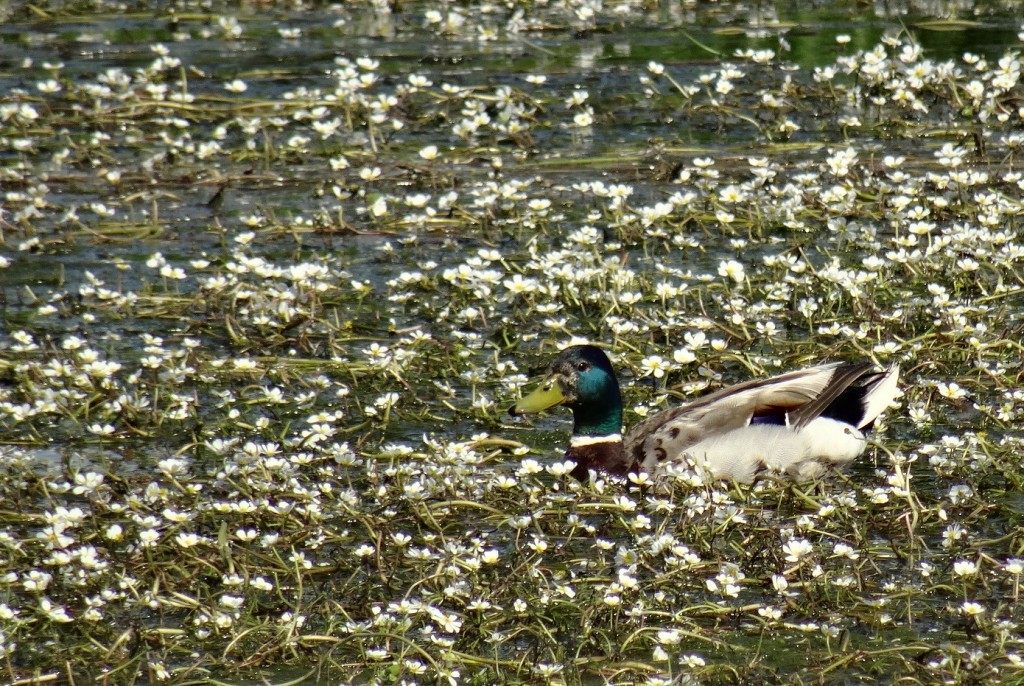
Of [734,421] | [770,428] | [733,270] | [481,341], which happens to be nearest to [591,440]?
[734,421]

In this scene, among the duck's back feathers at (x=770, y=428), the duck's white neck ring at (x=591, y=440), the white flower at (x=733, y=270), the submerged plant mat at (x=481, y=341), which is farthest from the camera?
the white flower at (x=733, y=270)

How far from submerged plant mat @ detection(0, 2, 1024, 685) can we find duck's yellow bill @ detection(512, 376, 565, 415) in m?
0.21

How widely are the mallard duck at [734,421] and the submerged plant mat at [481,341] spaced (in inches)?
7.2

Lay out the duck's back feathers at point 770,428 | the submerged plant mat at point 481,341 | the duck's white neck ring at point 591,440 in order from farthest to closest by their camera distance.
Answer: the duck's white neck ring at point 591,440 < the duck's back feathers at point 770,428 < the submerged plant mat at point 481,341

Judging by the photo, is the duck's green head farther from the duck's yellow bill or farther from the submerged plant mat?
the submerged plant mat

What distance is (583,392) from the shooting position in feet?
21.5

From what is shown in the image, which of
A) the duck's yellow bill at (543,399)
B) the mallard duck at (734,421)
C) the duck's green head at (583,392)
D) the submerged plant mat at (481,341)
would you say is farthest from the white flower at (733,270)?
the duck's yellow bill at (543,399)

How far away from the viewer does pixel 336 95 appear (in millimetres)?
11297

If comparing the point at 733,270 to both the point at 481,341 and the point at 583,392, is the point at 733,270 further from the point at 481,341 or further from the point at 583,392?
the point at 583,392

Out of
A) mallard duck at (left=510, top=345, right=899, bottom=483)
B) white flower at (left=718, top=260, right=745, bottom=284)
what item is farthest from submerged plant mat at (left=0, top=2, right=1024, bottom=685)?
mallard duck at (left=510, top=345, right=899, bottom=483)

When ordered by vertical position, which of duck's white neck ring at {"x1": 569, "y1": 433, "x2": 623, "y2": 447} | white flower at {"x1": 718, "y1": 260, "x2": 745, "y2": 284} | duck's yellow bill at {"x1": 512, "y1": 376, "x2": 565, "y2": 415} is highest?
white flower at {"x1": 718, "y1": 260, "x2": 745, "y2": 284}

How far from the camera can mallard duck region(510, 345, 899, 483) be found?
629cm

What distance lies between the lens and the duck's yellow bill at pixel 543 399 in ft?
21.6

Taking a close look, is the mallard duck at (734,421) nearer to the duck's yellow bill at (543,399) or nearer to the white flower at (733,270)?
the duck's yellow bill at (543,399)
